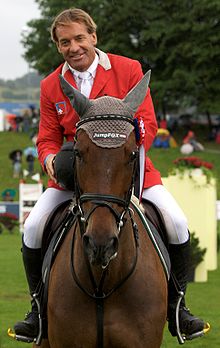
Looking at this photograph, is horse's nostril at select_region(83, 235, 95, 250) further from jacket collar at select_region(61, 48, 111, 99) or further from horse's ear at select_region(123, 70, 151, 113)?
jacket collar at select_region(61, 48, 111, 99)

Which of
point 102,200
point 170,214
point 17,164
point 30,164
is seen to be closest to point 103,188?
point 102,200

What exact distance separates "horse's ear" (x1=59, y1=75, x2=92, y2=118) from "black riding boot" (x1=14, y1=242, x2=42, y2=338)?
1663 millimetres

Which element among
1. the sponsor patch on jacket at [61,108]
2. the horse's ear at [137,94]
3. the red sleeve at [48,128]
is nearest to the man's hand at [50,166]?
the red sleeve at [48,128]

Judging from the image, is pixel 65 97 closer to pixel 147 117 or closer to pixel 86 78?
pixel 86 78

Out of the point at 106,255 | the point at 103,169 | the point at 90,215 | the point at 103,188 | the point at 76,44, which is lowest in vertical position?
the point at 106,255

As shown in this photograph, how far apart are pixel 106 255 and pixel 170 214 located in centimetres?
177

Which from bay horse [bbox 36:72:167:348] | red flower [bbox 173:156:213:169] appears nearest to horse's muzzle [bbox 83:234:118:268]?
bay horse [bbox 36:72:167:348]

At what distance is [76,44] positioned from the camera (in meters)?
6.69

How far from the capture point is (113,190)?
17.8 feet

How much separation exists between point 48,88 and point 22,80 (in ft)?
555

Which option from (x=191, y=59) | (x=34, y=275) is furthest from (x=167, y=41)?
(x=34, y=275)

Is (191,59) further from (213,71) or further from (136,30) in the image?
(136,30)

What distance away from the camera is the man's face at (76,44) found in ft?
21.9

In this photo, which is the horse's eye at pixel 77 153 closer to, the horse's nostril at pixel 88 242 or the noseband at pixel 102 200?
the noseband at pixel 102 200
